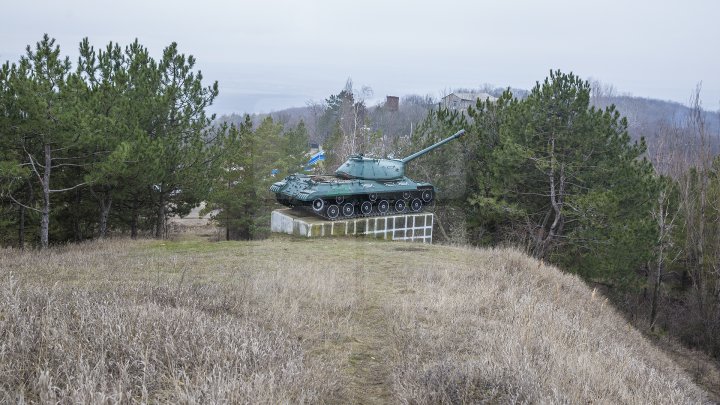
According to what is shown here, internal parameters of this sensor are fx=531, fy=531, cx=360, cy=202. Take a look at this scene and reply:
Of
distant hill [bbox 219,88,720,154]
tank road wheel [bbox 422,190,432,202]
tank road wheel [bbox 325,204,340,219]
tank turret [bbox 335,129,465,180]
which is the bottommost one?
tank road wheel [bbox 325,204,340,219]

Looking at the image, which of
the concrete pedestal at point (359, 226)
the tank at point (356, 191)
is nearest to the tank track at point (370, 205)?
the tank at point (356, 191)

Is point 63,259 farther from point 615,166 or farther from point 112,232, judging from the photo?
point 615,166

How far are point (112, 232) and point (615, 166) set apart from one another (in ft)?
55.4

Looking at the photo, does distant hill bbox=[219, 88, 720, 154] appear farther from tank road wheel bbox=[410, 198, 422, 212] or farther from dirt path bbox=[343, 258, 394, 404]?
dirt path bbox=[343, 258, 394, 404]

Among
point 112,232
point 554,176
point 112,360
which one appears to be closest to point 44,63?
Answer: point 112,232

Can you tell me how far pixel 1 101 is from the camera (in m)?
11.6

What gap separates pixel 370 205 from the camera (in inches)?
555

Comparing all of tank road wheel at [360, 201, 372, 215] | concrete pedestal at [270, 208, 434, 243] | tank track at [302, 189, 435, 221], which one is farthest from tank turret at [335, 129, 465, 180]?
concrete pedestal at [270, 208, 434, 243]

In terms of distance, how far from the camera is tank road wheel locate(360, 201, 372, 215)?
1399 cm

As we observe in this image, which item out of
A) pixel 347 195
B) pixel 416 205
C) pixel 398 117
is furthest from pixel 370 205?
pixel 398 117

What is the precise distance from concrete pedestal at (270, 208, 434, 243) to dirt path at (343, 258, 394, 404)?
5.40m

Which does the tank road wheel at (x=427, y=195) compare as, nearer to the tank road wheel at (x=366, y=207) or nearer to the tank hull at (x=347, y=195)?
the tank hull at (x=347, y=195)

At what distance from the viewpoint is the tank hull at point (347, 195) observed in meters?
13.0

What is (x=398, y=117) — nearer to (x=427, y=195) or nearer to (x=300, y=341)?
(x=427, y=195)
